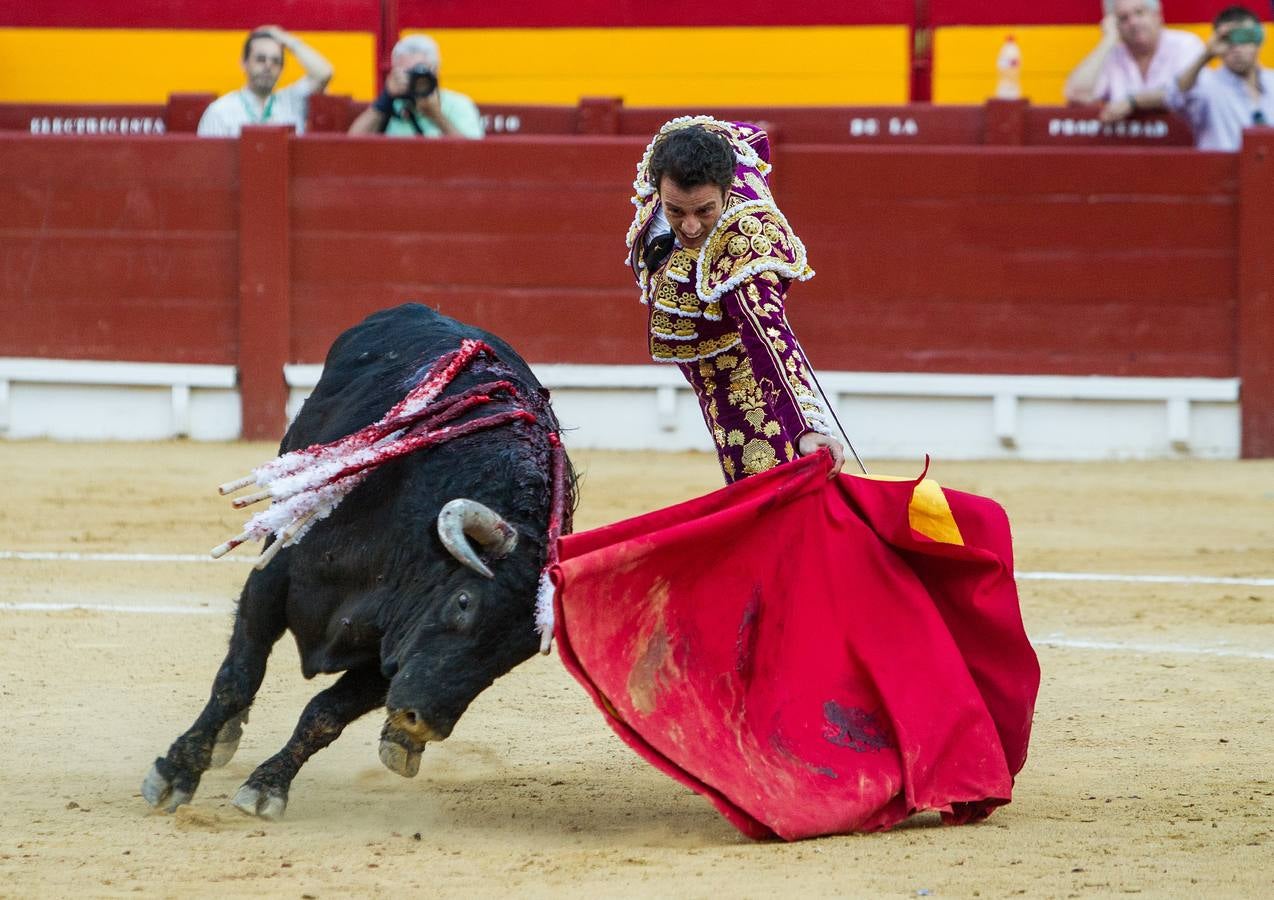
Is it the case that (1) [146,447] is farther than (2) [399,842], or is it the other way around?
(1) [146,447]

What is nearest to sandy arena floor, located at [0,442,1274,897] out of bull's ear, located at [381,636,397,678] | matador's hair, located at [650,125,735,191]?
bull's ear, located at [381,636,397,678]

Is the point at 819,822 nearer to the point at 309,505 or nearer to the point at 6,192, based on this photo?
the point at 309,505

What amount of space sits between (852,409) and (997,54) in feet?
5.93

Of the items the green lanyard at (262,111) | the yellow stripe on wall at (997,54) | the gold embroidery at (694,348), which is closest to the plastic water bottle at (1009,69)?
the yellow stripe on wall at (997,54)

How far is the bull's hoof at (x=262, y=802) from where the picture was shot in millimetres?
2775

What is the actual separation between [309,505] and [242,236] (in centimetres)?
454

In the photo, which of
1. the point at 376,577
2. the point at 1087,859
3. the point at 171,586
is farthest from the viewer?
the point at 171,586

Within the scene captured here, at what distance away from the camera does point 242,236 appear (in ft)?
23.4

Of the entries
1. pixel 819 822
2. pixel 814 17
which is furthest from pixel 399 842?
pixel 814 17

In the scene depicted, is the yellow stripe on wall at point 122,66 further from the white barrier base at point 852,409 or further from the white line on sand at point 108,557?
the white line on sand at point 108,557

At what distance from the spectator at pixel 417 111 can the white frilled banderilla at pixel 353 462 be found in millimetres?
4190

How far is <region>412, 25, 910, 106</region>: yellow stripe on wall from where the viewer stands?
800cm

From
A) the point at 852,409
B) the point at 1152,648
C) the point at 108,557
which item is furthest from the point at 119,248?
the point at 1152,648

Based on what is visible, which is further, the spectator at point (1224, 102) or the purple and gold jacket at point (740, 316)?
the spectator at point (1224, 102)
